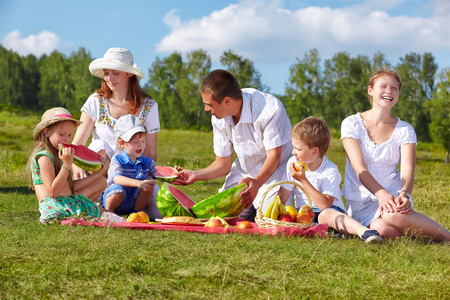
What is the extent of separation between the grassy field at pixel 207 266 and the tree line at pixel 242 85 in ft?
91.2

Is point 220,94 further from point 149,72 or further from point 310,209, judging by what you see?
point 149,72

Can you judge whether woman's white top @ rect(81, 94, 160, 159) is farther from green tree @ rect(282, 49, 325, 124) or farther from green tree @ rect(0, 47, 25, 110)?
green tree @ rect(0, 47, 25, 110)

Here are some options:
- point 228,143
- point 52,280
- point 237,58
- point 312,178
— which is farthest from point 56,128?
point 237,58

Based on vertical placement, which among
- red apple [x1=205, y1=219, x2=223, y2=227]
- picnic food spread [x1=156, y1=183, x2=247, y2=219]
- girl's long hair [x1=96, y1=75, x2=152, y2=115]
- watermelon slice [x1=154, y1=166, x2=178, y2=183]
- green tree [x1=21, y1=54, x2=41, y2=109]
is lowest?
red apple [x1=205, y1=219, x2=223, y2=227]

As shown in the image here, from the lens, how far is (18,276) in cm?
379

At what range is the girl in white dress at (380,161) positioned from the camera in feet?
18.1

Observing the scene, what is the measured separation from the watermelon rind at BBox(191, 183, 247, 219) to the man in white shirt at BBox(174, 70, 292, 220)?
0.27ft

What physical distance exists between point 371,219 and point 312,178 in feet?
2.69

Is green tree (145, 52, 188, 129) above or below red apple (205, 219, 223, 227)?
above

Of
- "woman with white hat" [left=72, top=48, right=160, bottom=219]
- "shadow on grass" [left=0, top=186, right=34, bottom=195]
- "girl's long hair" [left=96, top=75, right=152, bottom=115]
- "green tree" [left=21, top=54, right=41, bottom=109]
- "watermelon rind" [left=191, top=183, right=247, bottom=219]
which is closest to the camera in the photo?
Result: "watermelon rind" [left=191, top=183, right=247, bottom=219]

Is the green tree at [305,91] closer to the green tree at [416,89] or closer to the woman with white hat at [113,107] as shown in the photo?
the green tree at [416,89]

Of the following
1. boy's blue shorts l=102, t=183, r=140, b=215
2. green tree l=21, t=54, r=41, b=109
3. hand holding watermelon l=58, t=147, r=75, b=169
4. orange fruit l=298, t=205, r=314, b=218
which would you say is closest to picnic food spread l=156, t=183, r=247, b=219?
boy's blue shorts l=102, t=183, r=140, b=215

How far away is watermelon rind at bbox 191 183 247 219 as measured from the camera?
6.08m

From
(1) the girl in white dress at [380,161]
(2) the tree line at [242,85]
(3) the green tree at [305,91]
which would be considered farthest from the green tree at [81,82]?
(1) the girl in white dress at [380,161]
